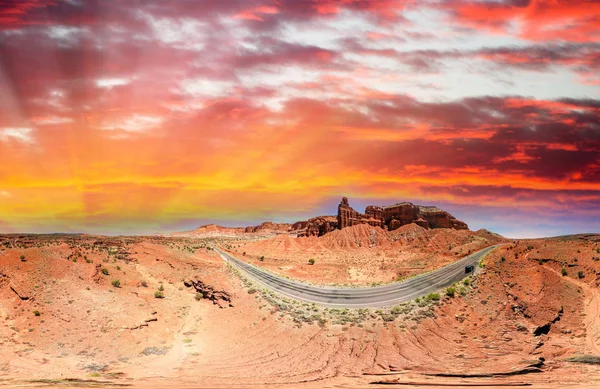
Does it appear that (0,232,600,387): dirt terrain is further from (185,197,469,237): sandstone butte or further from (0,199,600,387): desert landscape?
(185,197,469,237): sandstone butte

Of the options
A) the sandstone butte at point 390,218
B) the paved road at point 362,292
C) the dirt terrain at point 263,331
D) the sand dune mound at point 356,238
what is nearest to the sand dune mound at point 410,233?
the sand dune mound at point 356,238

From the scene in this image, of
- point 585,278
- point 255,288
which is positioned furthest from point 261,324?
A: point 585,278

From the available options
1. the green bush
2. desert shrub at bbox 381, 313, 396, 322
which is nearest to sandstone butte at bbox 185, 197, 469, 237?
the green bush

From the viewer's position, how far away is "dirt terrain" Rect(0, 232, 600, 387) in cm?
2712

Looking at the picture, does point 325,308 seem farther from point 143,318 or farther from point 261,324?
point 143,318

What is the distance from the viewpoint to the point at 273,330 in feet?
123

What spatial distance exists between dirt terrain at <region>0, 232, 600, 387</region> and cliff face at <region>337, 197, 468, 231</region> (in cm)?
11436

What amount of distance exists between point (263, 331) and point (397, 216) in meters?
149

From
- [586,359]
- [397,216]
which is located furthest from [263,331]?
[397,216]

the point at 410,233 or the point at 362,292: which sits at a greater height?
the point at 410,233

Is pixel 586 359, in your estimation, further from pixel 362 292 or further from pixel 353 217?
pixel 353 217

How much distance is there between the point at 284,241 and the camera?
469ft

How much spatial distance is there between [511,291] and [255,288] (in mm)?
27867

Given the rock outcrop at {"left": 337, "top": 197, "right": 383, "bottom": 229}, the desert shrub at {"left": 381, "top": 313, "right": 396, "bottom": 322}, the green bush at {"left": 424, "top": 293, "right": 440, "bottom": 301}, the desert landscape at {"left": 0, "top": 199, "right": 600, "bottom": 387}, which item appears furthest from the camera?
the rock outcrop at {"left": 337, "top": 197, "right": 383, "bottom": 229}
